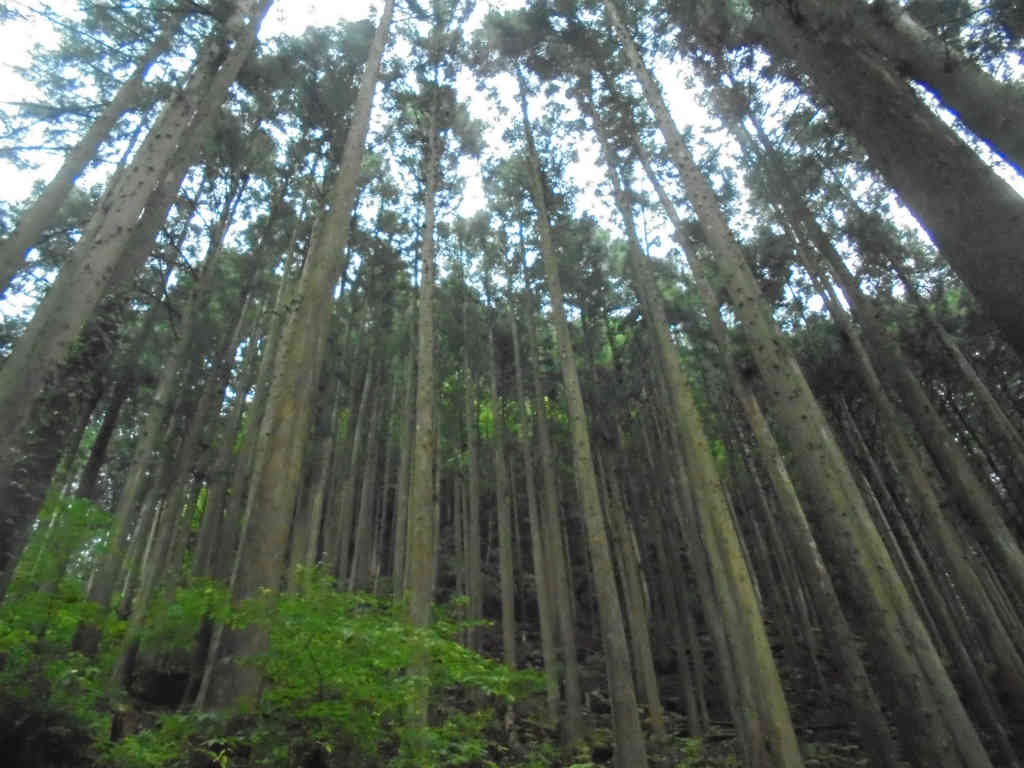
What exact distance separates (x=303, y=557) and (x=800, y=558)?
977 centimetres

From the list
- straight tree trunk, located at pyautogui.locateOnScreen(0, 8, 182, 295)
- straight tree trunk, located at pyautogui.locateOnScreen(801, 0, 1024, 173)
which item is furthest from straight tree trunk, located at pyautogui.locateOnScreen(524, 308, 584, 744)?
straight tree trunk, located at pyautogui.locateOnScreen(801, 0, 1024, 173)

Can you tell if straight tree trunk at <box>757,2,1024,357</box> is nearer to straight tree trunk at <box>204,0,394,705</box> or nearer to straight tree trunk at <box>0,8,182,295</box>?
straight tree trunk at <box>204,0,394,705</box>

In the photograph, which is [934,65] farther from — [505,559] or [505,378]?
[505,378]

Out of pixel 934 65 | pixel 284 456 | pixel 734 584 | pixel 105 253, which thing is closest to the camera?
pixel 934 65

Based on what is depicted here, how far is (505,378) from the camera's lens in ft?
64.7

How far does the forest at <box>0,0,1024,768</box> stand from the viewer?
12.6 feet

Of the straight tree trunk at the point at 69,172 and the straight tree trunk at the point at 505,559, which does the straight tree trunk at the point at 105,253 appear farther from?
the straight tree trunk at the point at 505,559

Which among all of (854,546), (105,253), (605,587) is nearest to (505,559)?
(605,587)

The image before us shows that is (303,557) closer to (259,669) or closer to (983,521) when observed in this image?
(259,669)

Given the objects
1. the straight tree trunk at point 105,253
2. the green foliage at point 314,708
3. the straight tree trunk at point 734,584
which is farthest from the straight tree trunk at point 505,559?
the straight tree trunk at point 105,253

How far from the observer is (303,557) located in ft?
39.7

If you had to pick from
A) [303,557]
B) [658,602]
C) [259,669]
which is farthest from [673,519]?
[259,669]

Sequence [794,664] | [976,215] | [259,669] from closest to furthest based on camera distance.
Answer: [976,215] → [259,669] → [794,664]

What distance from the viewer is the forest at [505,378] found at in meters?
3.83
